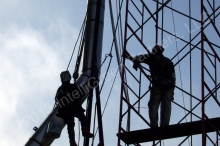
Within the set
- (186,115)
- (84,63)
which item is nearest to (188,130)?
(186,115)

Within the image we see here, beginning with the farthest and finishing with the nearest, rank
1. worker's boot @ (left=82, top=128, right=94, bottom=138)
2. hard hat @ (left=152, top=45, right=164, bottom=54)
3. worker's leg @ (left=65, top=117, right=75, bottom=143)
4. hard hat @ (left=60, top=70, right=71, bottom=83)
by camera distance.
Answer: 1. hard hat @ (left=152, top=45, right=164, bottom=54)
2. hard hat @ (left=60, top=70, right=71, bottom=83)
3. worker's leg @ (left=65, top=117, right=75, bottom=143)
4. worker's boot @ (left=82, top=128, right=94, bottom=138)

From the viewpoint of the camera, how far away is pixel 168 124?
12336 millimetres

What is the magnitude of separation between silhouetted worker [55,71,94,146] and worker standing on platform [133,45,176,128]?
1.63m

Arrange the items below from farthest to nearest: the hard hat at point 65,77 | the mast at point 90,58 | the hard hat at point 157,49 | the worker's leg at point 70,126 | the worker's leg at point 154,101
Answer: the hard hat at point 157,49 → the mast at point 90,58 → the worker's leg at point 154,101 → the hard hat at point 65,77 → the worker's leg at point 70,126

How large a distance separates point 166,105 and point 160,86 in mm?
462

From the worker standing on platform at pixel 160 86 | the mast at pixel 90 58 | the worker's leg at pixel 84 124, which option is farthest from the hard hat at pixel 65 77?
the worker standing on platform at pixel 160 86

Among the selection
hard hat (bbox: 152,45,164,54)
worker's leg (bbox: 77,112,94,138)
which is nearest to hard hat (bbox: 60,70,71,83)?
worker's leg (bbox: 77,112,94,138)

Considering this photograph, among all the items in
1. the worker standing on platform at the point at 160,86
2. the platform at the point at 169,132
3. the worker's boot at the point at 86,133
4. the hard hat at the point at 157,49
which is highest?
the hard hat at the point at 157,49

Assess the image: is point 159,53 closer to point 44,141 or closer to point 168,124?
point 168,124

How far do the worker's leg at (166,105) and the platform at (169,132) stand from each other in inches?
27.0

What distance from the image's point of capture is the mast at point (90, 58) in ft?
40.9

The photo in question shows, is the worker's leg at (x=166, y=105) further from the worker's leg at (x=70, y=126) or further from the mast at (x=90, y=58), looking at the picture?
the worker's leg at (x=70, y=126)

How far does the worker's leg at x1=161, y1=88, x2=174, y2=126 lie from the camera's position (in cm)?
1238

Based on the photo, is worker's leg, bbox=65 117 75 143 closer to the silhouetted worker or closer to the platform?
the silhouetted worker
